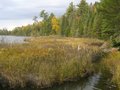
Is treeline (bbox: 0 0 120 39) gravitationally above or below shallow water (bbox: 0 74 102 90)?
above

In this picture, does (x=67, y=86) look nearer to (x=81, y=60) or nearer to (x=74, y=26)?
(x=81, y=60)

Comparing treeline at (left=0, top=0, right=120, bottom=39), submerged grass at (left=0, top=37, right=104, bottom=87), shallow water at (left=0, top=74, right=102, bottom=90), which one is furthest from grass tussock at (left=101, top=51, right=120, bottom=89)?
treeline at (left=0, top=0, right=120, bottom=39)

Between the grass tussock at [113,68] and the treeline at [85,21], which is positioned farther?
the treeline at [85,21]

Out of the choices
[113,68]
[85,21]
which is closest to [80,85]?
[113,68]

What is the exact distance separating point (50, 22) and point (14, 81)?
3445 inches

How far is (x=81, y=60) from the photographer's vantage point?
59.0 feet

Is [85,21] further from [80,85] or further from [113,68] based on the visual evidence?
[80,85]

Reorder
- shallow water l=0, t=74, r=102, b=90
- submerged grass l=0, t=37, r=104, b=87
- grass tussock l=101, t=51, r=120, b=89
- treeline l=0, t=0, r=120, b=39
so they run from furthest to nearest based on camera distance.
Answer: treeline l=0, t=0, r=120, b=39, grass tussock l=101, t=51, r=120, b=89, shallow water l=0, t=74, r=102, b=90, submerged grass l=0, t=37, r=104, b=87

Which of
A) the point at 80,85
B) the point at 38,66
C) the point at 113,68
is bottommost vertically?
the point at 80,85

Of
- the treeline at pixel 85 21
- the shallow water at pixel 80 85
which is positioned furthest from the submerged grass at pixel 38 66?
the treeline at pixel 85 21

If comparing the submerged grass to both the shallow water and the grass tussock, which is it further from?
the grass tussock

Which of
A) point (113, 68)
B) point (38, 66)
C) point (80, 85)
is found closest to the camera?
point (38, 66)

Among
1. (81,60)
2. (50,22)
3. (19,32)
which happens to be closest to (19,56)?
(81,60)

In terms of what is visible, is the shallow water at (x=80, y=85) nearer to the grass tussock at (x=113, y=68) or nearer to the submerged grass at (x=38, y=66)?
the submerged grass at (x=38, y=66)
